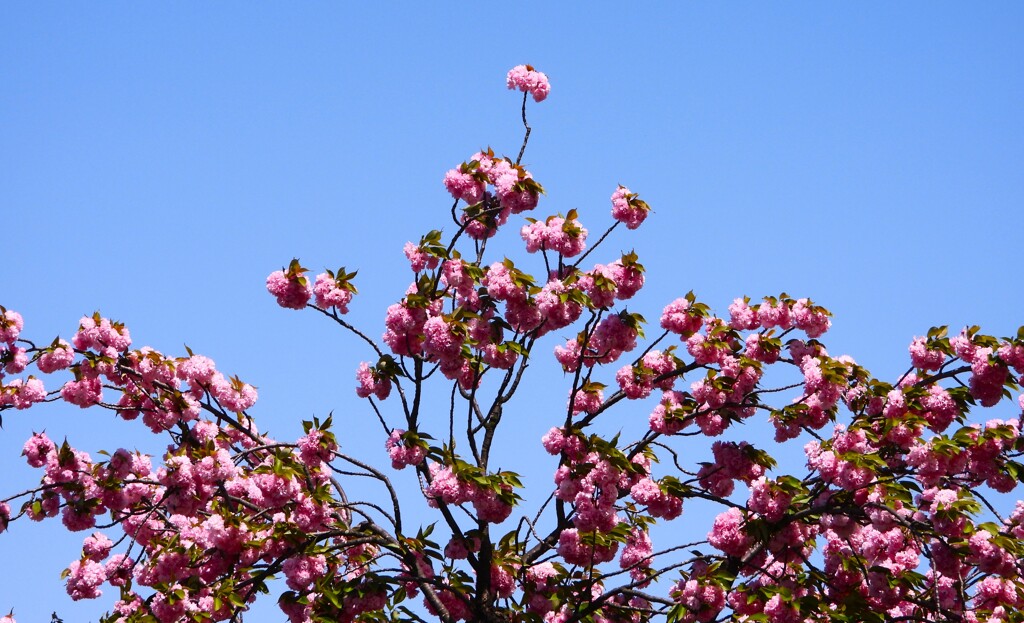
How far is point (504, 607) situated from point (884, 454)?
3.27 m

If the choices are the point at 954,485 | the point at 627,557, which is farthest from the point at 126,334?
the point at 954,485

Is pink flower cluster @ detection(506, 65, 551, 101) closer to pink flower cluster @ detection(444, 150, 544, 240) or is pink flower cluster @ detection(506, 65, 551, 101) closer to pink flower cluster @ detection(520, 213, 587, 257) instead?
pink flower cluster @ detection(444, 150, 544, 240)

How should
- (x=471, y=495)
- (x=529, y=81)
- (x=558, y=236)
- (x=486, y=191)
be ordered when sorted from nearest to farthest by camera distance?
(x=471, y=495), (x=558, y=236), (x=486, y=191), (x=529, y=81)

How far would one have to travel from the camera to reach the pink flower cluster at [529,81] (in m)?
11.3

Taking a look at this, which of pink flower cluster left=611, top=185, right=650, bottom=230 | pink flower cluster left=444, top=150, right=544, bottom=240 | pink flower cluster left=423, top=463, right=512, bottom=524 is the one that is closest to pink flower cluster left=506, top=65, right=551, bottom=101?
pink flower cluster left=444, top=150, right=544, bottom=240

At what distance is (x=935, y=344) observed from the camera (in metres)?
9.49

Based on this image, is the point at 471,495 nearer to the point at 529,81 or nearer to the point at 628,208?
the point at 628,208

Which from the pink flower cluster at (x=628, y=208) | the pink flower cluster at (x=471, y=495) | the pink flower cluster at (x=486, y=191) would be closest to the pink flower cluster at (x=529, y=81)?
the pink flower cluster at (x=486, y=191)

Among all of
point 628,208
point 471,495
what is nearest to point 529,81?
point 628,208

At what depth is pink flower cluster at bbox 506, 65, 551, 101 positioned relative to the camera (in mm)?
11266

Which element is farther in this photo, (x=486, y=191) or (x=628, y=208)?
(x=486, y=191)

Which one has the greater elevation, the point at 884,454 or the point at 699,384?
the point at 699,384

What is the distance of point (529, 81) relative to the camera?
37.0 feet

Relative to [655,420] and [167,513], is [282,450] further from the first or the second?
[655,420]
